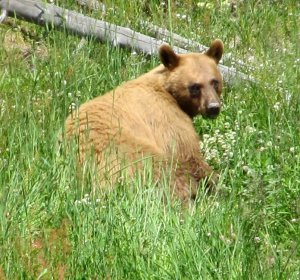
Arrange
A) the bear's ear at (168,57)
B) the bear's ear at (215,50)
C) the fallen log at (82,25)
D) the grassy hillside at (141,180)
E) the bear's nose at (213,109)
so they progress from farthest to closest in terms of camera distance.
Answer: the fallen log at (82,25) → the bear's ear at (215,50) → the bear's ear at (168,57) → the bear's nose at (213,109) → the grassy hillside at (141,180)

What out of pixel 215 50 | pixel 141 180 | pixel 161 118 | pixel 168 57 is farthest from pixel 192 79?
pixel 141 180

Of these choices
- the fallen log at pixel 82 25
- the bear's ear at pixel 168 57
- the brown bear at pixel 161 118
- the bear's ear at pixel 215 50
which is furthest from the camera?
the fallen log at pixel 82 25

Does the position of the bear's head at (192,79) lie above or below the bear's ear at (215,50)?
below

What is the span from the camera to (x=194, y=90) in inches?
335

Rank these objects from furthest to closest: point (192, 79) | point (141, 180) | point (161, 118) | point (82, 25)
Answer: point (82, 25) → point (192, 79) → point (161, 118) → point (141, 180)

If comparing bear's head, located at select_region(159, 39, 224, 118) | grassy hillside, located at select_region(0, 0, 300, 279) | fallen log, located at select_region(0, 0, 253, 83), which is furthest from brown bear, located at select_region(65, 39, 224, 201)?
fallen log, located at select_region(0, 0, 253, 83)

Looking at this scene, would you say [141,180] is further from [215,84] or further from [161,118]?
[215,84]

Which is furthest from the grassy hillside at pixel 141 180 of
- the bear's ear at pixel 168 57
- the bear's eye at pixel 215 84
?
the bear's ear at pixel 168 57

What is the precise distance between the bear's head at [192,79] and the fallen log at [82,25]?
0.69 metres

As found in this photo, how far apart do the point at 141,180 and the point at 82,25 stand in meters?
2.98

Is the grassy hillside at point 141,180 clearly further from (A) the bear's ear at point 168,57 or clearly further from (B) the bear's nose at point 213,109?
(A) the bear's ear at point 168,57

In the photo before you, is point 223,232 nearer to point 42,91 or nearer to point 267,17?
point 42,91

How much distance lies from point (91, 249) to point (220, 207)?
0.82 meters

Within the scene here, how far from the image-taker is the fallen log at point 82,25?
937cm
